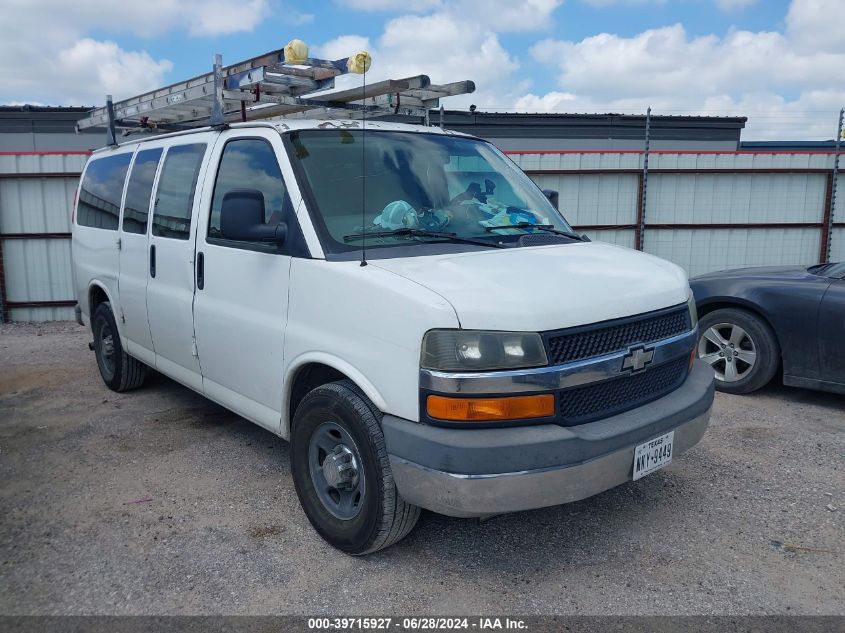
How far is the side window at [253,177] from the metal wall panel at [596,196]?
720cm

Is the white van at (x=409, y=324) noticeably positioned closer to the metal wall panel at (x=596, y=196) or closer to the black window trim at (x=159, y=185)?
the black window trim at (x=159, y=185)

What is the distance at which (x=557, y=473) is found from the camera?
9.37ft

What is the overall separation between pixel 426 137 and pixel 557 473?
93.4 inches

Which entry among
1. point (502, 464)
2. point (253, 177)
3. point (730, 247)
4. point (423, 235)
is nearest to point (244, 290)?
point (253, 177)

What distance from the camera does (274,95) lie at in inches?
175

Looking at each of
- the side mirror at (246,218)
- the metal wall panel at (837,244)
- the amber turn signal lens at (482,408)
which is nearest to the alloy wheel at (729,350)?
the amber turn signal lens at (482,408)

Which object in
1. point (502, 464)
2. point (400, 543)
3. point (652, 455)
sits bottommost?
point (400, 543)

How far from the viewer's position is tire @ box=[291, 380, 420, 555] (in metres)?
3.09

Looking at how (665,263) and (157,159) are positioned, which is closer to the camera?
(665,263)

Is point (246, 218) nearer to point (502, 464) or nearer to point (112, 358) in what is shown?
point (502, 464)

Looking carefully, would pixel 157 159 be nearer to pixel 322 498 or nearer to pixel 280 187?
pixel 280 187

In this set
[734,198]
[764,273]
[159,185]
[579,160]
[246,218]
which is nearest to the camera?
[246,218]

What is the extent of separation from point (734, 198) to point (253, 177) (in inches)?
369

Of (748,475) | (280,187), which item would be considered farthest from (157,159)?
(748,475)
